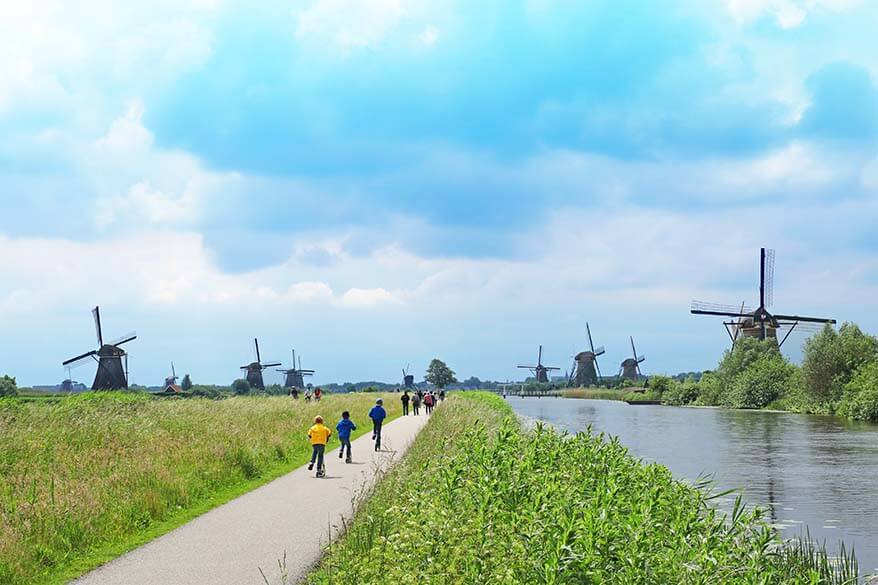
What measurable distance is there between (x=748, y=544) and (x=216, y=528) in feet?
27.0

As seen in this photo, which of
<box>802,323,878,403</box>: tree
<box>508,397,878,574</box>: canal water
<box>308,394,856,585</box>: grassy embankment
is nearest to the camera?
<box>308,394,856,585</box>: grassy embankment

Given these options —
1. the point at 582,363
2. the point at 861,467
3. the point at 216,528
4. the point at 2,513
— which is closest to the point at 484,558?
the point at 216,528

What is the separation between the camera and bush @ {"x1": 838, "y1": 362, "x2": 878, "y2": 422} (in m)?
58.5

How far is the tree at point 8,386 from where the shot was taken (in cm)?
8744

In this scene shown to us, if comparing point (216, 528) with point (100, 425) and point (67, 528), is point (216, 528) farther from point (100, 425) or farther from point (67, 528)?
point (100, 425)

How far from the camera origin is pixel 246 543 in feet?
42.1

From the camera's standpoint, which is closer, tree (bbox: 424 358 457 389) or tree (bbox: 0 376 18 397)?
tree (bbox: 0 376 18 397)

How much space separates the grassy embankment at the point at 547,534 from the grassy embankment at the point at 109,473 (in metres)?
4.03

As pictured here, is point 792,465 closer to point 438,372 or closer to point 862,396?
point 862,396

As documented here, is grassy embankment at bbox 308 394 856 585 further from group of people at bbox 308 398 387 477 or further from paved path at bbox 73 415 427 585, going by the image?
group of people at bbox 308 398 387 477

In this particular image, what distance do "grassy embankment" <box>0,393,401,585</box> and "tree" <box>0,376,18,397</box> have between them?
63.1 meters

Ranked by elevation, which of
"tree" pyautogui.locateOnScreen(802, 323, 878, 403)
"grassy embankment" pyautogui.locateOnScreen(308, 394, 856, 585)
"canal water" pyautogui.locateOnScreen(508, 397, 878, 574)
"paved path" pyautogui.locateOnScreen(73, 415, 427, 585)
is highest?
"tree" pyautogui.locateOnScreen(802, 323, 878, 403)

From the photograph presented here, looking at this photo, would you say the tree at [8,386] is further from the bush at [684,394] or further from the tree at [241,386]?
the bush at [684,394]

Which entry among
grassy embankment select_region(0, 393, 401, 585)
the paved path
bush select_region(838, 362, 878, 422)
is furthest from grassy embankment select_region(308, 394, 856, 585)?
bush select_region(838, 362, 878, 422)
